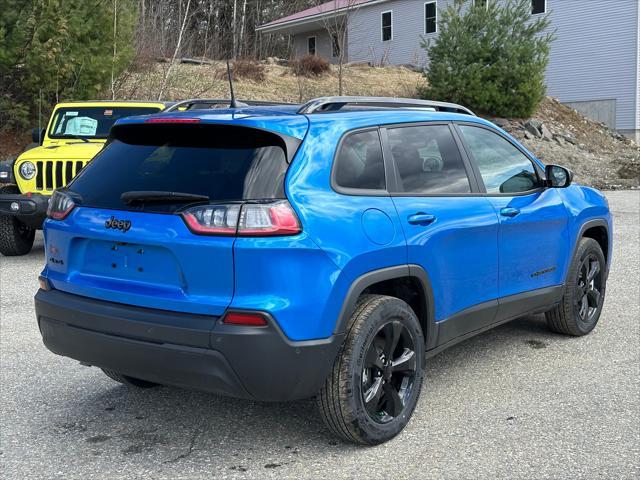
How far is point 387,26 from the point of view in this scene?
39.1 metres

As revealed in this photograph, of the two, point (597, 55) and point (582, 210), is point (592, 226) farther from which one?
point (597, 55)

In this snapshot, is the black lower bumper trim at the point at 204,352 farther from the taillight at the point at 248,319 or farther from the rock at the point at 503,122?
the rock at the point at 503,122

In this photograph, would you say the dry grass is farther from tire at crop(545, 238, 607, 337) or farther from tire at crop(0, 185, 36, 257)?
tire at crop(545, 238, 607, 337)

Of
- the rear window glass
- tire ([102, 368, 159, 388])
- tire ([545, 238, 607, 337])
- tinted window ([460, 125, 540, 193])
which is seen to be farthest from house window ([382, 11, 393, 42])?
the rear window glass

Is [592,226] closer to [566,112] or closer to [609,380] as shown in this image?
[609,380]

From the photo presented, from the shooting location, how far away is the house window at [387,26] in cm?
3884

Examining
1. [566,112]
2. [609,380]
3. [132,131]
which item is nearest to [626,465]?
[609,380]

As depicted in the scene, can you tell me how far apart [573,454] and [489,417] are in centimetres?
57

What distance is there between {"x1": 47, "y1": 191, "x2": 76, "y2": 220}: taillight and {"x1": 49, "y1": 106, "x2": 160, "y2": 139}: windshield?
6.66m

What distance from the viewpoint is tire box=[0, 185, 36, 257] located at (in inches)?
381

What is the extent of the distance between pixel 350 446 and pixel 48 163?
711 centimetres

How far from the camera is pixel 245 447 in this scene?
377 cm

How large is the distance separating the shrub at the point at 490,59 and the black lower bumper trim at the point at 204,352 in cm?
2304

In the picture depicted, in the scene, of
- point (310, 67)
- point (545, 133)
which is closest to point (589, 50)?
point (545, 133)
